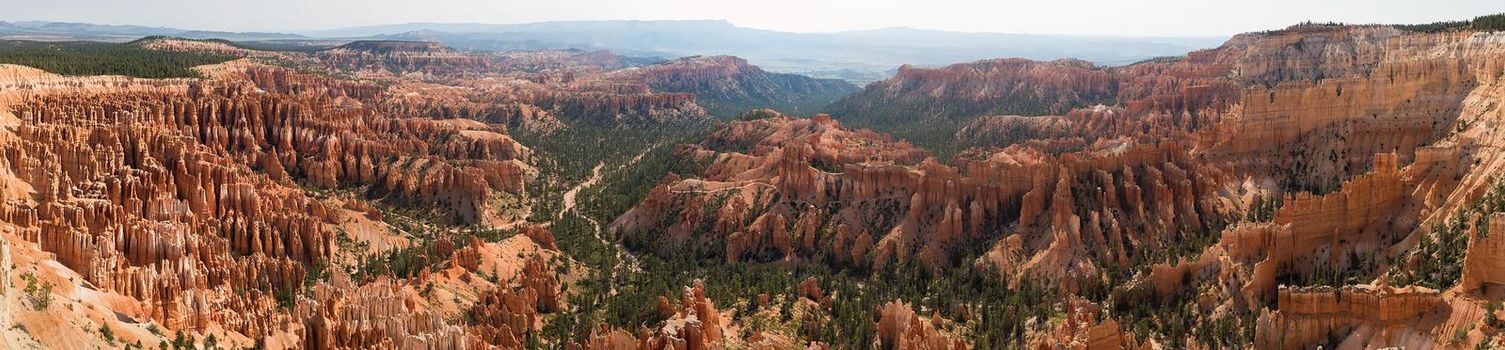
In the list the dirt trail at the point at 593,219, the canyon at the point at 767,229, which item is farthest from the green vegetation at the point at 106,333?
the dirt trail at the point at 593,219

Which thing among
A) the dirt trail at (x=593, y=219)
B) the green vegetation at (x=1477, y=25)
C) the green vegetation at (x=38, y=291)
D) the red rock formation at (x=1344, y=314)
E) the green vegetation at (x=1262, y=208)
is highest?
the green vegetation at (x=1477, y=25)

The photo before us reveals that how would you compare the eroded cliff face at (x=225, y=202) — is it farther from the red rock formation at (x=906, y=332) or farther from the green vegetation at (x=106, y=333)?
the red rock formation at (x=906, y=332)

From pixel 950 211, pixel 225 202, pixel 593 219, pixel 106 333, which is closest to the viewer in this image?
pixel 106 333

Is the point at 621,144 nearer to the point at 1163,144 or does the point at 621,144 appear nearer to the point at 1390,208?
the point at 1163,144

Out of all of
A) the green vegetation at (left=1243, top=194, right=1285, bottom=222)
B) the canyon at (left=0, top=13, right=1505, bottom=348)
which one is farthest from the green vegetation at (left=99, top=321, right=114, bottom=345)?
the green vegetation at (left=1243, top=194, right=1285, bottom=222)

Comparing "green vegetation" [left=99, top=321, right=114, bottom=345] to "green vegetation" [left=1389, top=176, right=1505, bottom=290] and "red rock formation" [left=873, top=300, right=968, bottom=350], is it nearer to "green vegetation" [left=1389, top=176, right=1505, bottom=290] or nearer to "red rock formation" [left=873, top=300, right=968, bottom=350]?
"red rock formation" [left=873, top=300, right=968, bottom=350]

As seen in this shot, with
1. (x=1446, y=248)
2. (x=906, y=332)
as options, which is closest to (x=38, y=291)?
(x=906, y=332)

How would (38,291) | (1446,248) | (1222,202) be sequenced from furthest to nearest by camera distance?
(1222,202), (1446,248), (38,291)

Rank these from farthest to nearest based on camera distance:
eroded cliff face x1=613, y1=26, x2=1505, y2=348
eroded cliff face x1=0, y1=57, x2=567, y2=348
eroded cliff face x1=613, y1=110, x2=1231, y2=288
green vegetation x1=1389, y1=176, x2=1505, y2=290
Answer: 1. eroded cliff face x1=613, y1=110, x2=1231, y2=288
2. eroded cliff face x1=613, y1=26, x2=1505, y2=348
3. green vegetation x1=1389, y1=176, x2=1505, y2=290
4. eroded cliff face x1=0, y1=57, x2=567, y2=348

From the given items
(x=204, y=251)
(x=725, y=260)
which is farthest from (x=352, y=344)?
(x=725, y=260)

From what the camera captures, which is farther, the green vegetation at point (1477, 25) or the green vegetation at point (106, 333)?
the green vegetation at point (1477, 25)

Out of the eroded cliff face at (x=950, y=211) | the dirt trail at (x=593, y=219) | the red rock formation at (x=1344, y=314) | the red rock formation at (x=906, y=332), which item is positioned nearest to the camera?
the red rock formation at (x=1344, y=314)

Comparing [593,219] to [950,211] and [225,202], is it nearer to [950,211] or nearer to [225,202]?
[225,202]
